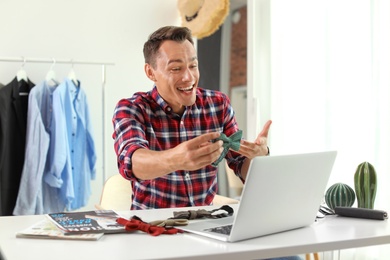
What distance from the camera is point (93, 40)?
4.18m

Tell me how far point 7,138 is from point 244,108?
1.74 m

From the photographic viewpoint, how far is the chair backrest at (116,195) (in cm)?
248

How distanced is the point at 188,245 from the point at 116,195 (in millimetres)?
1319

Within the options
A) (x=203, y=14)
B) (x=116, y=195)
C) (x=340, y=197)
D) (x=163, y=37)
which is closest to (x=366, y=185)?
(x=340, y=197)

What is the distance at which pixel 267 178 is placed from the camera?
1.30 metres

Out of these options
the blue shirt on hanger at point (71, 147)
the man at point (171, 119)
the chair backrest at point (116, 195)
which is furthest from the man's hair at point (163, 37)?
the blue shirt on hanger at point (71, 147)

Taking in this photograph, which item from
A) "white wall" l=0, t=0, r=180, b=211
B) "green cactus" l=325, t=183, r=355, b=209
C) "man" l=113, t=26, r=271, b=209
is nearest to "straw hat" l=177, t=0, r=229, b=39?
"white wall" l=0, t=0, r=180, b=211

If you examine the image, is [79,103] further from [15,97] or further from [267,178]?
[267,178]

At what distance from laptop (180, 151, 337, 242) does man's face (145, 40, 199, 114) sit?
2.20ft

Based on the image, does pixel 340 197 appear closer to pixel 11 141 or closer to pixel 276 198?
pixel 276 198

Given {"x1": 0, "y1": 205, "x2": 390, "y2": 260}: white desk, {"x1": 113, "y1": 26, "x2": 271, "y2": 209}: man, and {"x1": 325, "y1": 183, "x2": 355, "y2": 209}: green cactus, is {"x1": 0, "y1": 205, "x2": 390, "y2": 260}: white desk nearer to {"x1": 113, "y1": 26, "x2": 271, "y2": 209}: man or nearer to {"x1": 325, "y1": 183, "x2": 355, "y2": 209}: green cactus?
{"x1": 325, "y1": 183, "x2": 355, "y2": 209}: green cactus

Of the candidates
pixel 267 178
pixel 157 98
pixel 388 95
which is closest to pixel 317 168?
pixel 267 178

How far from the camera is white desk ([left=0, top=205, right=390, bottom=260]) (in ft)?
3.80

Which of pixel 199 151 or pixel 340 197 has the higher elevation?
pixel 199 151
